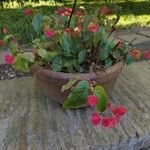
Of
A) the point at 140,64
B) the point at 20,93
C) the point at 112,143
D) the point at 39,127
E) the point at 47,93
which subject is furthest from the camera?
the point at 140,64

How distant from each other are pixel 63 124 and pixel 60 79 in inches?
11.1

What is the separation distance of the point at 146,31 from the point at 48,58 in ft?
8.00

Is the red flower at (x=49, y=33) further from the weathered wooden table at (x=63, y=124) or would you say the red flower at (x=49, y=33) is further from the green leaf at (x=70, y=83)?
the weathered wooden table at (x=63, y=124)

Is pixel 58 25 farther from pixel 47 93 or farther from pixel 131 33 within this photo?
pixel 131 33

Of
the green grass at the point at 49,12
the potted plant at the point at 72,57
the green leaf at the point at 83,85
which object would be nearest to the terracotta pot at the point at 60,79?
the potted plant at the point at 72,57

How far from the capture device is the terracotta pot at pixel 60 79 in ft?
6.99

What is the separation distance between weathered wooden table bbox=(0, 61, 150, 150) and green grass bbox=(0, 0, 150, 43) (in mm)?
1352

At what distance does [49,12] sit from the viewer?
4.86 m

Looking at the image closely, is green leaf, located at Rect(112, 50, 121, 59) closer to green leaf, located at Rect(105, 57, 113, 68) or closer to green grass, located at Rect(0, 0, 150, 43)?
green leaf, located at Rect(105, 57, 113, 68)

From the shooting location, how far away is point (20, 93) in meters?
2.59

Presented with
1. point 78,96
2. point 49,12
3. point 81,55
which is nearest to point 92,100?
point 78,96

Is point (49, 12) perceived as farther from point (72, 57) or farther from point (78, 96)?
point (78, 96)

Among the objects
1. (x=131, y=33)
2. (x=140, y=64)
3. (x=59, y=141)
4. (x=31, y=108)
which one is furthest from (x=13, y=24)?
(x=59, y=141)

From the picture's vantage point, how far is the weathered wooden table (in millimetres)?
2041
